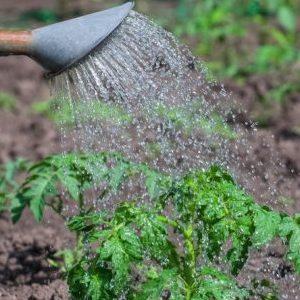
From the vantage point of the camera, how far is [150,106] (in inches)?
166

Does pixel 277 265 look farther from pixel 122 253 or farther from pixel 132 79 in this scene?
pixel 122 253

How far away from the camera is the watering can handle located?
297 centimetres

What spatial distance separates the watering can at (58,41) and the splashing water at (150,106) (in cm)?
5

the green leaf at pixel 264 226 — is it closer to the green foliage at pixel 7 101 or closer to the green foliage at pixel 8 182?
the green foliage at pixel 8 182

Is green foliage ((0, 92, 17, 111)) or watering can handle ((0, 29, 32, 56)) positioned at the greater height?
watering can handle ((0, 29, 32, 56))

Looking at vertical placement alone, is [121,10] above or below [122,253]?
above

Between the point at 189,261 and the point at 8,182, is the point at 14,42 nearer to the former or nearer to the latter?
the point at 189,261

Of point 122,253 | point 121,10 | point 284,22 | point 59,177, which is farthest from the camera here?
point 284,22

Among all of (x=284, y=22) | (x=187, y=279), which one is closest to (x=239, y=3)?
(x=284, y=22)

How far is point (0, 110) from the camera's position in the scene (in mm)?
5984

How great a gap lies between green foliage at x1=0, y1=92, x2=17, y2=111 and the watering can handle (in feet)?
9.92

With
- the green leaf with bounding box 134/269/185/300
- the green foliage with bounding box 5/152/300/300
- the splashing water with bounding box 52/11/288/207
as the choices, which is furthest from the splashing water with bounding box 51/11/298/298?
the green leaf with bounding box 134/269/185/300

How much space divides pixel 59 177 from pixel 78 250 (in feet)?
1.28

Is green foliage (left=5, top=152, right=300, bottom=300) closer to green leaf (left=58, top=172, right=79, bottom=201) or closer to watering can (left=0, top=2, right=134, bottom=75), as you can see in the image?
green leaf (left=58, top=172, right=79, bottom=201)
